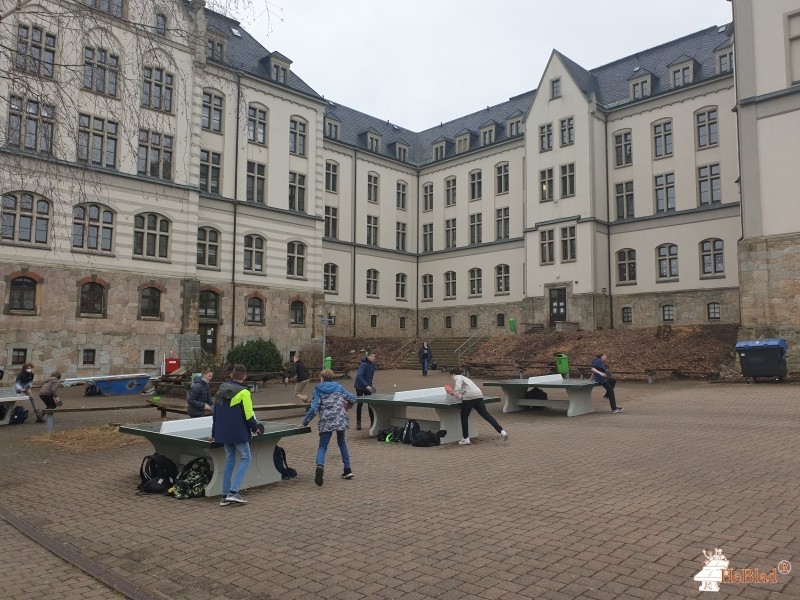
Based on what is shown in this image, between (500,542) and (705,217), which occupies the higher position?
(705,217)

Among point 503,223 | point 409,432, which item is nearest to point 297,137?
point 503,223

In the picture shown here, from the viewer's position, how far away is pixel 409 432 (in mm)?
12898

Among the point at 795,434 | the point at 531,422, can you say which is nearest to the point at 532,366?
the point at 531,422

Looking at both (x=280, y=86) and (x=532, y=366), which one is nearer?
(x=532, y=366)

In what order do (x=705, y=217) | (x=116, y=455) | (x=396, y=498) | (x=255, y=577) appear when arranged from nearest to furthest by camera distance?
(x=255, y=577) → (x=396, y=498) → (x=116, y=455) → (x=705, y=217)

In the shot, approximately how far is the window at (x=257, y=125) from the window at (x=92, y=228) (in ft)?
34.5

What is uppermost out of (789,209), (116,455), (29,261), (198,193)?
(198,193)

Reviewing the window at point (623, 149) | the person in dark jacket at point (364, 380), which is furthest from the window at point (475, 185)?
the person in dark jacket at point (364, 380)

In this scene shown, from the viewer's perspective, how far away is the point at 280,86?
3800 centimetres

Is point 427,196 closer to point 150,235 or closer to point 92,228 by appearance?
point 150,235

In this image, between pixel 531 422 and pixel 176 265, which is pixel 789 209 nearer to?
pixel 531 422

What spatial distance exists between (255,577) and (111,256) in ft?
89.1

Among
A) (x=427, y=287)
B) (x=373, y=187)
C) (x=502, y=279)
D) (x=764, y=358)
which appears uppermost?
(x=373, y=187)

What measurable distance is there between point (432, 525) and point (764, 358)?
21188 millimetres
